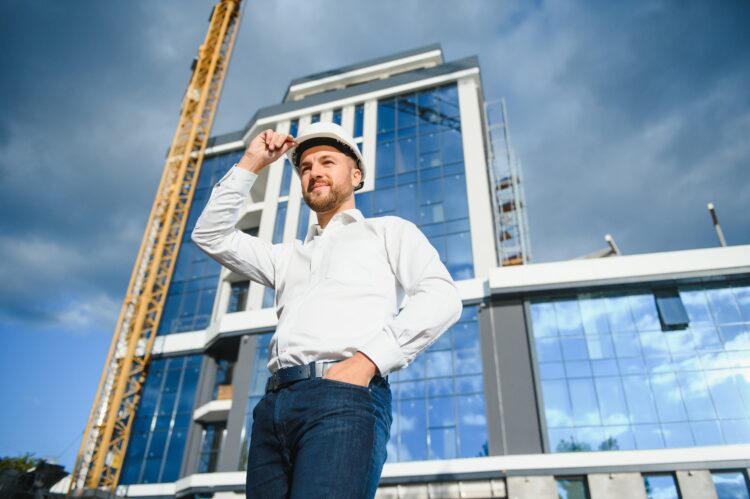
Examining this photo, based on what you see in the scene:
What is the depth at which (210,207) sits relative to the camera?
7.91ft

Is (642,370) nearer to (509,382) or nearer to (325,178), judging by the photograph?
(509,382)

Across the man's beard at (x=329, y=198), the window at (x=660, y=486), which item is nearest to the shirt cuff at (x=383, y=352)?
the man's beard at (x=329, y=198)

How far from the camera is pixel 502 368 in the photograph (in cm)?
2012

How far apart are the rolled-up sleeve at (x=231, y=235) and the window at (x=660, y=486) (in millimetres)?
19071

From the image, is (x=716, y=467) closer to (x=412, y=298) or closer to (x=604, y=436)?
(x=604, y=436)

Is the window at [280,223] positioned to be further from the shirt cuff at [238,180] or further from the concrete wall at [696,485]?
the shirt cuff at [238,180]

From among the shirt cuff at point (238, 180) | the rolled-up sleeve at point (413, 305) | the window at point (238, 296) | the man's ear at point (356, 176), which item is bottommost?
the rolled-up sleeve at point (413, 305)

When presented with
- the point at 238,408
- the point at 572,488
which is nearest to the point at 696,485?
the point at 572,488

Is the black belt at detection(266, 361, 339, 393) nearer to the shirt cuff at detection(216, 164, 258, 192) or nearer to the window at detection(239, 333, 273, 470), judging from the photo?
the shirt cuff at detection(216, 164, 258, 192)

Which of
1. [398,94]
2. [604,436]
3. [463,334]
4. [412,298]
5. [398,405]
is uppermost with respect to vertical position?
[398,94]

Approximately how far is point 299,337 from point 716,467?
20.1 m

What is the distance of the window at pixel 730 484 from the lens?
16344mm

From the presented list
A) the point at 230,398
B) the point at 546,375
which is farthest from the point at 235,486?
the point at 546,375

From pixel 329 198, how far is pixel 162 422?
28.1 metres
